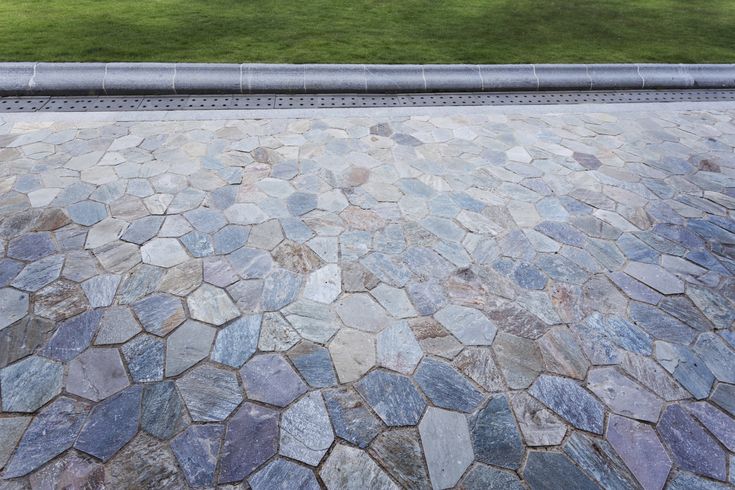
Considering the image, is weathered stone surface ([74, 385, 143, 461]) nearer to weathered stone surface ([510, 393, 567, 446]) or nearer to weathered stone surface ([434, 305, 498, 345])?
weathered stone surface ([434, 305, 498, 345])

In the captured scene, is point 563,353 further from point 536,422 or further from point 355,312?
point 355,312

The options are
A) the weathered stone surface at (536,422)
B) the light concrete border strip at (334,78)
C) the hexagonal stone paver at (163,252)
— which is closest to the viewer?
the weathered stone surface at (536,422)

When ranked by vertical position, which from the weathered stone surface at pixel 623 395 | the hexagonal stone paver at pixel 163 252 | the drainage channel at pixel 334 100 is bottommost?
the weathered stone surface at pixel 623 395

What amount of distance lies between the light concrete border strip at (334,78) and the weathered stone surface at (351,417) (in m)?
4.62

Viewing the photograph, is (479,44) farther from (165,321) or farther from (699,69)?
(165,321)

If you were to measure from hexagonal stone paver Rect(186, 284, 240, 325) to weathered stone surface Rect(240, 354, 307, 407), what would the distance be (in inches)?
17.4

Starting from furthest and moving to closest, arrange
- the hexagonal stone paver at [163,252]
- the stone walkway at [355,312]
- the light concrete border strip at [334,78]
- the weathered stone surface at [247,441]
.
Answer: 1. the light concrete border strip at [334,78]
2. the hexagonal stone paver at [163,252]
3. the stone walkway at [355,312]
4. the weathered stone surface at [247,441]

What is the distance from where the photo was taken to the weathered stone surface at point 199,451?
7.33 feet

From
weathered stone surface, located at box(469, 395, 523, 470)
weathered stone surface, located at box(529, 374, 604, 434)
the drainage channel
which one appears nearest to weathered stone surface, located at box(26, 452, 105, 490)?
weathered stone surface, located at box(469, 395, 523, 470)

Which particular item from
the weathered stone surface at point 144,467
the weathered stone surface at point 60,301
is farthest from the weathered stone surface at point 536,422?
the weathered stone surface at point 60,301

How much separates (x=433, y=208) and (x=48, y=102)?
5.00m

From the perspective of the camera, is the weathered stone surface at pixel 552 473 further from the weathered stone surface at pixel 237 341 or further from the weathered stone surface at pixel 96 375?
the weathered stone surface at pixel 96 375

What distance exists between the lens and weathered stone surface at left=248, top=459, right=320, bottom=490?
7.29 feet

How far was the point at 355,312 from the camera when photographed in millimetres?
3148
